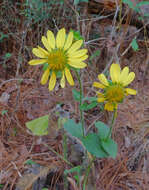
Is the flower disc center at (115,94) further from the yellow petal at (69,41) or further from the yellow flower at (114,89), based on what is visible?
the yellow petal at (69,41)

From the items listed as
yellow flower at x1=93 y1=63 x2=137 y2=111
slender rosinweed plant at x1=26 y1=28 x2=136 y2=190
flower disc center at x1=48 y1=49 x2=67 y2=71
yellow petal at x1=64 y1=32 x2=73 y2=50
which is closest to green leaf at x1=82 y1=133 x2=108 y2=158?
slender rosinweed plant at x1=26 y1=28 x2=136 y2=190

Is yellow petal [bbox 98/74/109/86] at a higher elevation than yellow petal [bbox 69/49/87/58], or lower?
lower

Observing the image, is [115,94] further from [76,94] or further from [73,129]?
[73,129]

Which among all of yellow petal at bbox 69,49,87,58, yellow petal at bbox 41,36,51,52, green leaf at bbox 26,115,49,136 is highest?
yellow petal at bbox 41,36,51,52

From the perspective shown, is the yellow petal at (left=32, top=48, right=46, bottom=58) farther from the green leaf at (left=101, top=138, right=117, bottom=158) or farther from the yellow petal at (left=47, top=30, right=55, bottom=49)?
the green leaf at (left=101, top=138, right=117, bottom=158)

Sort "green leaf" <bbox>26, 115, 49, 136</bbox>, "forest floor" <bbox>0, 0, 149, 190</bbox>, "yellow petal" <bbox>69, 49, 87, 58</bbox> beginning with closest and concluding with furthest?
"yellow petal" <bbox>69, 49, 87, 58</bbox>, "forest floor" <bbox>0, 0, 149, 190</bbox>, "green leaf" <bbox>26, 115, 49, 136</bbox>

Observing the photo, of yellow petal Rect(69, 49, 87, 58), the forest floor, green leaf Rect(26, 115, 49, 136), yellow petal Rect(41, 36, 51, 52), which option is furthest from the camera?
green leaf Rect(26, 115, 49, 136)

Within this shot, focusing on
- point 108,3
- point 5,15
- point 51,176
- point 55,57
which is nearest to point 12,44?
point 5,15
